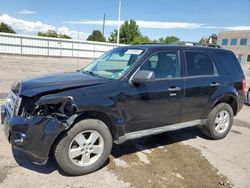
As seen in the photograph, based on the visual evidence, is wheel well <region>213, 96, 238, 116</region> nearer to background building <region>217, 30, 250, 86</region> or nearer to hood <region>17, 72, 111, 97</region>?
hood <region>17, 72, 111, 97</region>

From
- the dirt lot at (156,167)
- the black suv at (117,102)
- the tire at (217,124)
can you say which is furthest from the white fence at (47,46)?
the tire at (217,124)

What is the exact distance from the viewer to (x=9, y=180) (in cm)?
349

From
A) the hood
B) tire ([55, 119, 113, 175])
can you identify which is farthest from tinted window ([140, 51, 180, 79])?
tire ([55, 119, 113, 175])

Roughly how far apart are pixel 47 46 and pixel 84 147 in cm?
2744

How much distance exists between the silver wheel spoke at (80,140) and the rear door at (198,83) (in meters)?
1.97

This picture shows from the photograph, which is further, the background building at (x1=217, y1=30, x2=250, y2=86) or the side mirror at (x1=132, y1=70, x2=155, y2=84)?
the background building at (x1=217, y1=30, x2=250, y2=86)

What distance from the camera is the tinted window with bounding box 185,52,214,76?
487 cm

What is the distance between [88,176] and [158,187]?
0.97 metres

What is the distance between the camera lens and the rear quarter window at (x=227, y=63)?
5423 mm

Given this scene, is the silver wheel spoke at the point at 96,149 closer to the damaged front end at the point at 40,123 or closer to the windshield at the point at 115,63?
the damaged front end at the point at 40,123

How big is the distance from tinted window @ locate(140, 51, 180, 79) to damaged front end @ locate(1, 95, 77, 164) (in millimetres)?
1549

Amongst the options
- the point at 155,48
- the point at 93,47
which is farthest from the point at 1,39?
the point at 155,48

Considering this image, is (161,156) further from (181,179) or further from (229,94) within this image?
(229,94)

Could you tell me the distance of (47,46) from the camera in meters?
29.4
